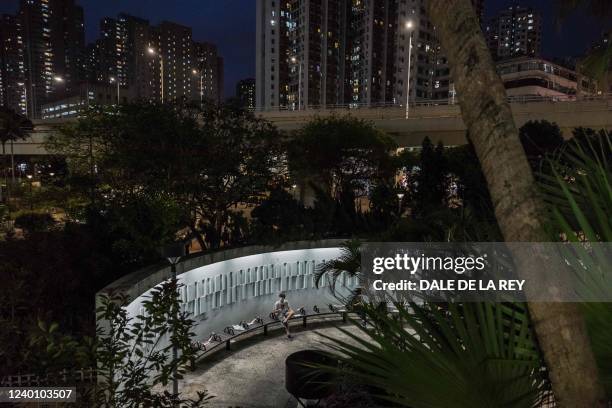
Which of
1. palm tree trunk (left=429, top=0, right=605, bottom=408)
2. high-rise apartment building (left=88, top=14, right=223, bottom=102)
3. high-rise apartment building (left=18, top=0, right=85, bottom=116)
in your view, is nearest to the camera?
palm tree trunk (left=429, top=0, right=605, bottom=408)

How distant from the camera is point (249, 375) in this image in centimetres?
744

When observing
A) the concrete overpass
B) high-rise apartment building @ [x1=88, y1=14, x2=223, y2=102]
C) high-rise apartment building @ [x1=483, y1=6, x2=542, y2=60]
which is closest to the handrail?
the concrete overpass

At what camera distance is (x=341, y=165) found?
2355cm

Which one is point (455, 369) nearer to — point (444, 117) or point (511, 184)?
point (511, 184)

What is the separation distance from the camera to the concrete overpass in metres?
23.4

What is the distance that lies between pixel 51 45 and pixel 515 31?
17503cm

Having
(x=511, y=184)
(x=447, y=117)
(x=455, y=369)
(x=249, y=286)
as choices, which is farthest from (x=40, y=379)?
(x=447, y=117)

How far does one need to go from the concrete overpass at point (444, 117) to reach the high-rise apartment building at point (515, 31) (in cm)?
12155

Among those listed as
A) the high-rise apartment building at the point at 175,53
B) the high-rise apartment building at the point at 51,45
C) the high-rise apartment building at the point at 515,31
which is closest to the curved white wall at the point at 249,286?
the high-rise apartment building at the point at 515,31

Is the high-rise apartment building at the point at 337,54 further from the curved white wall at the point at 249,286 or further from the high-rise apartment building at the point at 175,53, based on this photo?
the curved white wall at the point at 249,286

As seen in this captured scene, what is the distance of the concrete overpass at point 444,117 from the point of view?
23.4 m

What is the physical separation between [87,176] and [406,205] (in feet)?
34.4

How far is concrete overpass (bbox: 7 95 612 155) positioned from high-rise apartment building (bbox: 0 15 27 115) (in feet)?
453

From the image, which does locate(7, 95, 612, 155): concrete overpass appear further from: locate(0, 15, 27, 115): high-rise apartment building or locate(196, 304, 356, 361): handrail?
locate(0, 15, 27, 115): high-rise apartment building
